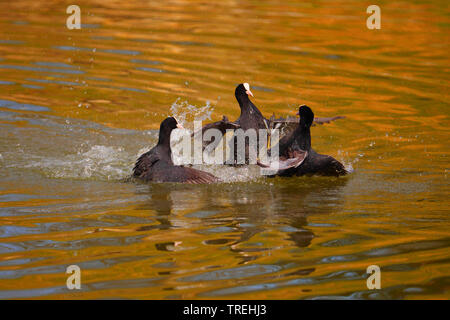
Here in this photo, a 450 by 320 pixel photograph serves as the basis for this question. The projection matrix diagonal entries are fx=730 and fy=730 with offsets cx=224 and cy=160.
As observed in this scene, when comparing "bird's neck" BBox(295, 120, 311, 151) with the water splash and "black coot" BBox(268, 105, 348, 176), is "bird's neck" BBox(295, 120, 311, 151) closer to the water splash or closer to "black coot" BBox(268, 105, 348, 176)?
"black coot" BBox(268, 105, 348, 176)

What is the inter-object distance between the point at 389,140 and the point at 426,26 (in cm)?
730

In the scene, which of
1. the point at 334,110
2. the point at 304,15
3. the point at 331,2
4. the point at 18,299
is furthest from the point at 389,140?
the point at 331,2

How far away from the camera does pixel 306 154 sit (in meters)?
7.17

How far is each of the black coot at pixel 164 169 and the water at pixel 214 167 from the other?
133mm

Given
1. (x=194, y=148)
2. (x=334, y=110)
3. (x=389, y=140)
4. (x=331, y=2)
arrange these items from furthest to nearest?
(x=331, y=2) < (x=334, y=110) < (x=389, y=140) < (x=194, y=148)

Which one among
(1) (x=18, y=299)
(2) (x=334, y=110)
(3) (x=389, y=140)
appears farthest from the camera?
(2) (x=334, y=110)

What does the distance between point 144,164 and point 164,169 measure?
213 millimetres

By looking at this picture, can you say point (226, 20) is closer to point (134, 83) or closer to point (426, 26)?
point (426, 26)

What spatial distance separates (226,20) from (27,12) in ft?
14.4

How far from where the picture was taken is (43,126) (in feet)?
29.2

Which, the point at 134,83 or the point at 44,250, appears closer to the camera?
the point at 44,250

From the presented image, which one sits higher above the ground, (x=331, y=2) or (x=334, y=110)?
(x=331, y=2)

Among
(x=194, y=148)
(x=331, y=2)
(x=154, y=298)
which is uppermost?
(x=331, y=2)

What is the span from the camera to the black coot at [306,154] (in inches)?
283
